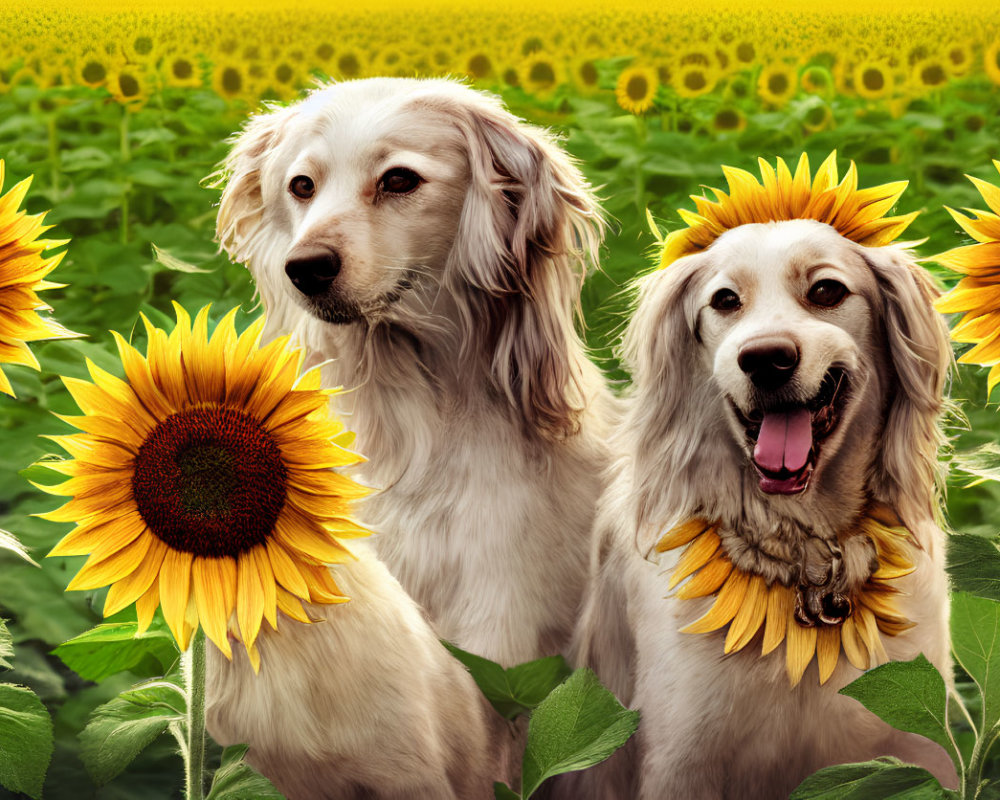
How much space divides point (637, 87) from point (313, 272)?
73cm

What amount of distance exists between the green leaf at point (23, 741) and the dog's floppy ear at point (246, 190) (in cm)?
63

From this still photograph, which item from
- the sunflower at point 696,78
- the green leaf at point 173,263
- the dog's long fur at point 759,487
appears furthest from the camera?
the sunflower at point 696,78

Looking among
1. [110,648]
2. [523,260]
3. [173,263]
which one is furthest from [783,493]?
[173,263]

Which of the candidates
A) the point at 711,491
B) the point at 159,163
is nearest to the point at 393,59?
the point at 159,163

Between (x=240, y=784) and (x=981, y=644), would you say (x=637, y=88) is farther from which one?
(x=240, y=784)

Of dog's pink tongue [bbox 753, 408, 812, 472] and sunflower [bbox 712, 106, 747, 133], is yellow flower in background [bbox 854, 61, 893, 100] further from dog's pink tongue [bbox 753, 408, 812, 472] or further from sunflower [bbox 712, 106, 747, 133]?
dog's pink tongue [bbox 753, 408, 812, 472]

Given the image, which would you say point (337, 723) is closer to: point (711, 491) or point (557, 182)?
point (711, 491)

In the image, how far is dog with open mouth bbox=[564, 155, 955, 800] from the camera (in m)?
1.15

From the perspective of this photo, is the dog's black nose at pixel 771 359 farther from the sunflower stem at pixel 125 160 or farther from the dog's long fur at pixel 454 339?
the sunflower stem at pixel 125 160

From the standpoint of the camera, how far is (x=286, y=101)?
5.36 ft

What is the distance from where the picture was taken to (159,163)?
6.50 ft

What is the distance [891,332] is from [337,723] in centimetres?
68

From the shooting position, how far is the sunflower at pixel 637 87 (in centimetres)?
169

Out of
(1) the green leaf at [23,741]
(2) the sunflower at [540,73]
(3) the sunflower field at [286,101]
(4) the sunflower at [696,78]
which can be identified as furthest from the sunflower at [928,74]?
(1) the green leaf at [23,741]
